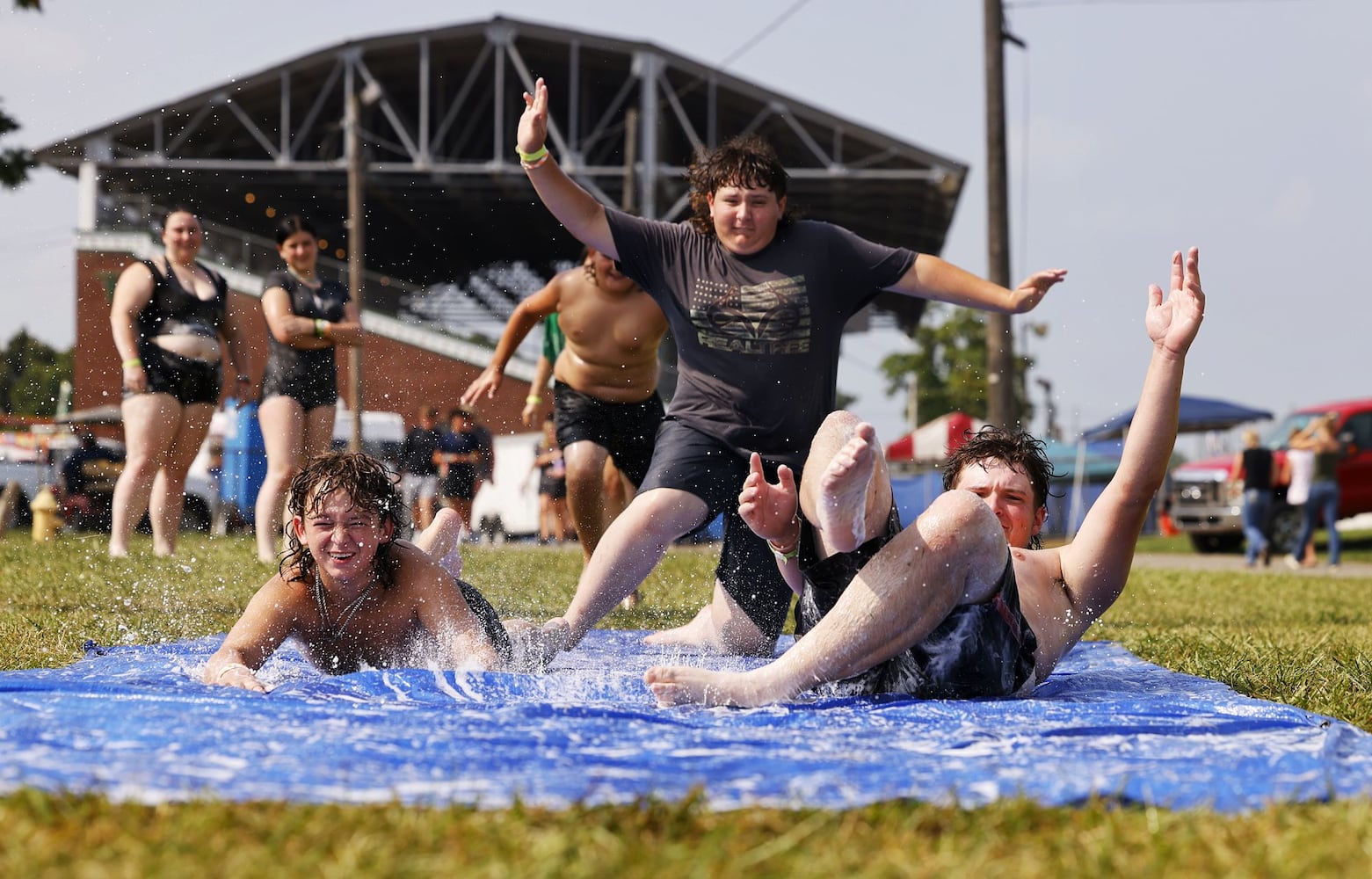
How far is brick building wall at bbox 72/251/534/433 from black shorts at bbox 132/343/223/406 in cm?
405

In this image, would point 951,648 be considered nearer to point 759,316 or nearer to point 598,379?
point 759,316

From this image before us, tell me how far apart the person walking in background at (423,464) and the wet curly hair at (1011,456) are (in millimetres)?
9580

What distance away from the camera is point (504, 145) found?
2925 cm

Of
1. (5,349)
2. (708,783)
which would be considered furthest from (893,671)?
(5,349)

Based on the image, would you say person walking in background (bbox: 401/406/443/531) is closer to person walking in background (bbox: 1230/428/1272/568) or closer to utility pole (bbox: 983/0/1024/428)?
utility pole (bbox: 983/0/1024/428)

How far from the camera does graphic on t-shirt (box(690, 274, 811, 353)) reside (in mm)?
4480

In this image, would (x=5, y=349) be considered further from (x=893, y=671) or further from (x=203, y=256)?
(x=893, y=671)

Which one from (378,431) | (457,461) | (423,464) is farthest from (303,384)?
(378,431)

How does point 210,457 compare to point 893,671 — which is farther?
point 210,457

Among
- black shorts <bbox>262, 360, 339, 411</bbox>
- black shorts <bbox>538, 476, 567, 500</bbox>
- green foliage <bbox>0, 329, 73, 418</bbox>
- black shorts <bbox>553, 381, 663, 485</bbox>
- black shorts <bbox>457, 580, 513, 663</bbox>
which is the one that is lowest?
black shorts <bbox>457, 580, 513, 663</bbox>

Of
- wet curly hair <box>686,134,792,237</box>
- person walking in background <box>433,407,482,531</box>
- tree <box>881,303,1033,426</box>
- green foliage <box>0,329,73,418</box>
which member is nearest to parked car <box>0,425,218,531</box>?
person walking in background <box>433,407,482,531</box>

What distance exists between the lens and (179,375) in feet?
24.7

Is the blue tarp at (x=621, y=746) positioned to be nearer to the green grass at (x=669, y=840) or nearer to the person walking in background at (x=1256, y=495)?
the green grass at (x=669, y=840)

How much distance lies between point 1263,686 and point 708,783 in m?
2.54
